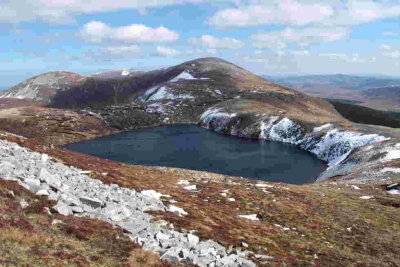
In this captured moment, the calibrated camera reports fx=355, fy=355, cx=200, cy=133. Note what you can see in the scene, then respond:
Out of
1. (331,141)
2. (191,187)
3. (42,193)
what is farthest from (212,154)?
(42,193)

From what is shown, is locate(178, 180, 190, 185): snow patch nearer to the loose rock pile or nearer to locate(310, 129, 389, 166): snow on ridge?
the loose rock pile

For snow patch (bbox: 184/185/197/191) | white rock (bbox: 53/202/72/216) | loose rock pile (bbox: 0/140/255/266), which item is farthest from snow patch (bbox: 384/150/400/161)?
A: white rock (bbox: 53/202/72/216)

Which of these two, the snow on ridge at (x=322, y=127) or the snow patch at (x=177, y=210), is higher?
the snow patch at (x=177, y=210)

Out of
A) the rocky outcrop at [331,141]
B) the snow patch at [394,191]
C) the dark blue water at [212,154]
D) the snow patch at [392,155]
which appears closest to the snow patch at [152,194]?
the snow patch at [394,191]

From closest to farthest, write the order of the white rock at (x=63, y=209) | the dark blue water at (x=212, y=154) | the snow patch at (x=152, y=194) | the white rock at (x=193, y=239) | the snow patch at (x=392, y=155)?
the white rock at (x=63, y=209) → the white rock at (x=193, y=239) → the snow patch at (x=152, y=194) → the snow patch at (x=392, y=155) → the dark blue water at (x=212, y=154)

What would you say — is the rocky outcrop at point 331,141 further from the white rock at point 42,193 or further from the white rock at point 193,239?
the white rock at point 42,193
